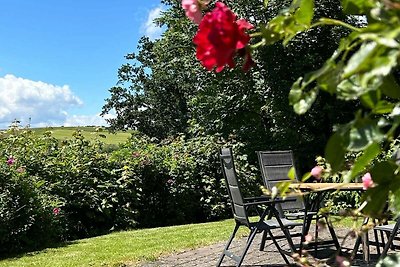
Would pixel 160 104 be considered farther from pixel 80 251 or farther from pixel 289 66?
pixel 80 251

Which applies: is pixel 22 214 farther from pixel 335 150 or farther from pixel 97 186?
pixel 335 150

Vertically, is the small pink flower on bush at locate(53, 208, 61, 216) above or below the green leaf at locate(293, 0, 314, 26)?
below

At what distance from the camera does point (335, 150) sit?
73 cm

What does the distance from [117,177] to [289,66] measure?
230 inches

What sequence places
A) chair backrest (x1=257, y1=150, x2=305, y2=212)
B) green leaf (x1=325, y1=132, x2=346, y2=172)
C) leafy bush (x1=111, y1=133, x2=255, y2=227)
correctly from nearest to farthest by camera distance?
1. green leaf (x1=325, y1=132, x2=346, y2=172)
2. chair backrest (x1=257, y1=150, x2=305, y2=212)
3. leafy bush (x1=111, y1=133, x2=255, y2=227)

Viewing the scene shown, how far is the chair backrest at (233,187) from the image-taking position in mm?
3842

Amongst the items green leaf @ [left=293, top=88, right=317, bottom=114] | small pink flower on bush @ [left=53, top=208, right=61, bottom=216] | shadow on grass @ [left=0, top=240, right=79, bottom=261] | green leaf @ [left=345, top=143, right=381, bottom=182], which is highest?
green leaf @ [left=293, top=88, right=317, bottom=114]

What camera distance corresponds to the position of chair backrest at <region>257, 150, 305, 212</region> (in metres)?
4.91

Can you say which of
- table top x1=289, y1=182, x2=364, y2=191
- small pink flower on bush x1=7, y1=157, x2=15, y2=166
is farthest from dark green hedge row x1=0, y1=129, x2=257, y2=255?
table top x1=289, y1=182, x2=364, y2=191

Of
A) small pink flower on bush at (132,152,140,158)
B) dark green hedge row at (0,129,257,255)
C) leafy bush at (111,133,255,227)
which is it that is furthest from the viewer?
small pink flower on bush at (132,152,140,158)

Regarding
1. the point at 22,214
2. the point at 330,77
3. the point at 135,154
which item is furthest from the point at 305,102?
the point at 135,154

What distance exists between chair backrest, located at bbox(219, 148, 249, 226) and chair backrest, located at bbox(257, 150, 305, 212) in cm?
85

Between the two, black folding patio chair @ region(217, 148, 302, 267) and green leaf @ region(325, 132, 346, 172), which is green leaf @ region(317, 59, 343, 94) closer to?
green leaf @ region(325, 132, 346, 172)

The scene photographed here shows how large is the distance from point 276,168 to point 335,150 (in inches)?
170
